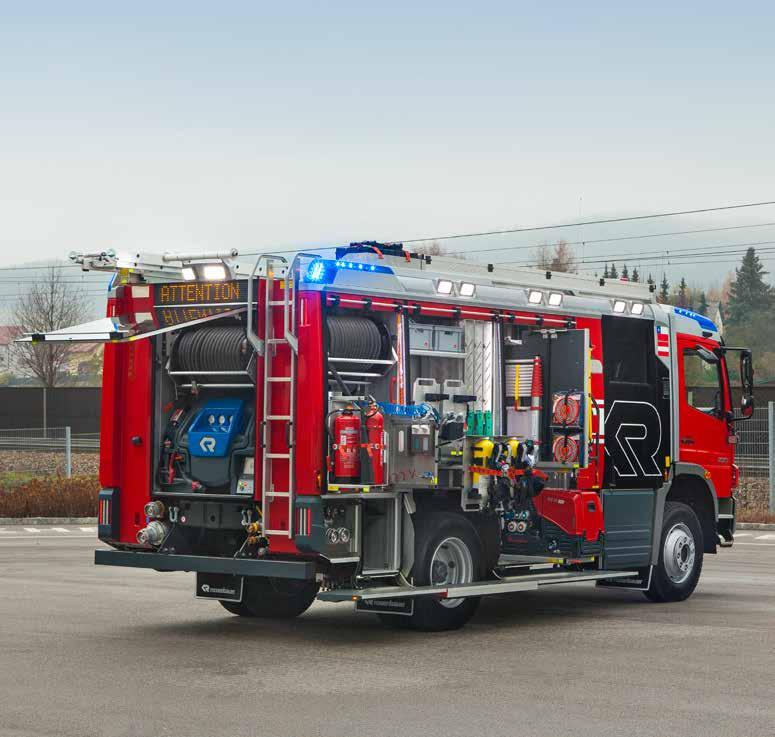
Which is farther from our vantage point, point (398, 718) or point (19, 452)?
point (19, 452)

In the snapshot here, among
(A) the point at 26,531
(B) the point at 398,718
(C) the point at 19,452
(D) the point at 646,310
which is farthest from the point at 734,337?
(B) the point at 398,718

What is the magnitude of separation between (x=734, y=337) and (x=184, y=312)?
115 m

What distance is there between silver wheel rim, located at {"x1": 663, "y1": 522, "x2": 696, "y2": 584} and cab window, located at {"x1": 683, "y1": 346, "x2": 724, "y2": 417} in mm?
1431

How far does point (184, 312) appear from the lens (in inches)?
514

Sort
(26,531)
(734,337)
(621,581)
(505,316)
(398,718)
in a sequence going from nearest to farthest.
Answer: (398,718)
(505,316)
(621,581)
(26,531)
(734,337)

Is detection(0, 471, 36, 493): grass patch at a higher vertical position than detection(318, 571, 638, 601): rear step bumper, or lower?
higher

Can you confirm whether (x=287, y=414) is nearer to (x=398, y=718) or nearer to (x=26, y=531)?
(x=398, y=718)

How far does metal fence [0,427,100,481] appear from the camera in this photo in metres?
36.6

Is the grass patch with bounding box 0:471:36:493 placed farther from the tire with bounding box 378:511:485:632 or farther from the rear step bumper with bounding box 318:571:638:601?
the tire with bounding box 378:511:485:632

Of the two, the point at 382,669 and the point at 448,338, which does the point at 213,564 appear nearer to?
the point at 382,669

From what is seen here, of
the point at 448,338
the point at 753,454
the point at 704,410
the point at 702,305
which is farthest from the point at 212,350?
the point at 702,305

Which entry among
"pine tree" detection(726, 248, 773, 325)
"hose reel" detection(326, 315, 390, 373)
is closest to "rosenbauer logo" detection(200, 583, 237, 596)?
"hose reel" detection(326, 315, 390, 373)

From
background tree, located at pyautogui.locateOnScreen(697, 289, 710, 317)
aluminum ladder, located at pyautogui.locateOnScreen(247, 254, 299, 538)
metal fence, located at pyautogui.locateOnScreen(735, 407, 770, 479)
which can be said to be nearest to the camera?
aluminum ladder, located at pyautogui.locateOnScreen(247, 254, 299, 538)

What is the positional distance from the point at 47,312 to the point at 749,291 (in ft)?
284
